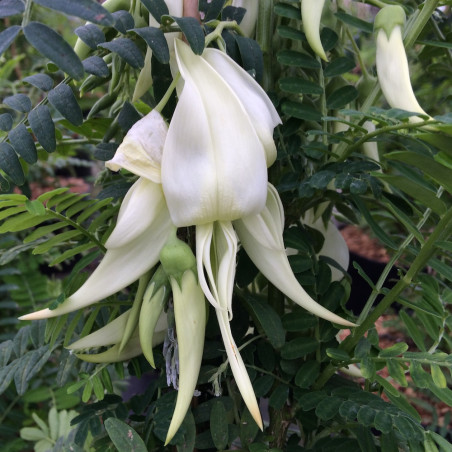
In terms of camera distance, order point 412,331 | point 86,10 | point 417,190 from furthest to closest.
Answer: point 412,331 < point 417,190 < point 86,10

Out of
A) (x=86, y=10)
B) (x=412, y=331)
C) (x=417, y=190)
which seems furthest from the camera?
(x=412, y=331)

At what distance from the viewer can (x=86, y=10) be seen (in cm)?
35

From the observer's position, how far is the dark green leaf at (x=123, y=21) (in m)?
0.41

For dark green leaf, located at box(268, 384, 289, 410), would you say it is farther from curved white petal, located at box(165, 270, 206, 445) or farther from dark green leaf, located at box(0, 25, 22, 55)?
dark green leaf, located at box(0, 25, 22, 55)

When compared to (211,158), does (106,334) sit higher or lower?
lower

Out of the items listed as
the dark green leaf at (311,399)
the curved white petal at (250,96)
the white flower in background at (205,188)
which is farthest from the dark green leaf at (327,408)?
the curved white petal at (250,96)

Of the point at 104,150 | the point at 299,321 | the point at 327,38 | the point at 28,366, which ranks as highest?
the point at 327,38

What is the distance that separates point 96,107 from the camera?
0.56 meters

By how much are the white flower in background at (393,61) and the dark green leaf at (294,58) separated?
0.06 metres

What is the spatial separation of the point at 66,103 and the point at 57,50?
78mm

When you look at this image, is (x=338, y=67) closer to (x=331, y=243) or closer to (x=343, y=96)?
(x=343, y=96)

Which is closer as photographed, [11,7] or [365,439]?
[11,7]

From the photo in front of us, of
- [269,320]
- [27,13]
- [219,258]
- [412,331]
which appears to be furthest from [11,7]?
[412,331]

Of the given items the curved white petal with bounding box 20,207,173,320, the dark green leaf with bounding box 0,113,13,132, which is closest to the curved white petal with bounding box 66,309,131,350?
the curved white petal with bounding box 20,207,173,320
